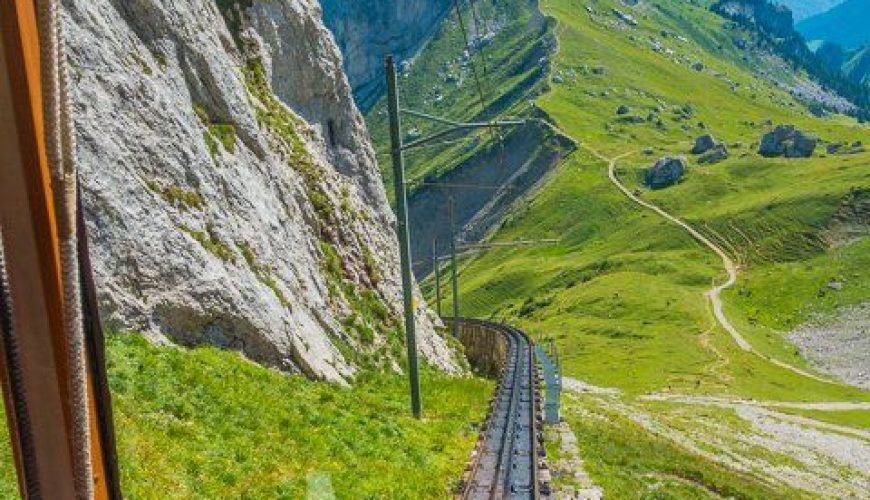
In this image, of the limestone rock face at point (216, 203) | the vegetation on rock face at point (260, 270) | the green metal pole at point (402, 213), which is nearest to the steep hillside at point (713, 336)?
the green metal pole at point (402, 213)

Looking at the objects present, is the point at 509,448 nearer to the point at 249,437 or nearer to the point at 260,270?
the point at 249,437

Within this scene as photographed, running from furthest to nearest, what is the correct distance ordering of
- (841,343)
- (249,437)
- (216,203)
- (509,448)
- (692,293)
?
(692,293) < (841,343) < (216,203) < (509,448) < (249,437)

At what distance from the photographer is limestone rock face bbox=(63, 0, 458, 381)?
22.3m

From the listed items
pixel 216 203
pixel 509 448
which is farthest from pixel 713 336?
pixel 216 203

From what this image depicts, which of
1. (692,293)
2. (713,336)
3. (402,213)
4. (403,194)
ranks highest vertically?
(403,194)

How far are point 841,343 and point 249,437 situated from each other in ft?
417

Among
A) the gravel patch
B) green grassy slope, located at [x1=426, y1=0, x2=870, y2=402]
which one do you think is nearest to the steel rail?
green grassy slope, located at [x1=426, y1=0, x2=870, y2=402]

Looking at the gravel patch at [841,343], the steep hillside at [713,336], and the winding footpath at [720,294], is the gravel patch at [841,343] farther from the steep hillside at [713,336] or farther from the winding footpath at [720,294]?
the winding footpath at [720,294]

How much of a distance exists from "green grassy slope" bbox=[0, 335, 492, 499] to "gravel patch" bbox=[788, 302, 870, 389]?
99.0 metres

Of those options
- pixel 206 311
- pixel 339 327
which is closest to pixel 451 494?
pixel 206 311

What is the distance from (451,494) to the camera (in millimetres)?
20000

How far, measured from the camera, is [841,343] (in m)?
126

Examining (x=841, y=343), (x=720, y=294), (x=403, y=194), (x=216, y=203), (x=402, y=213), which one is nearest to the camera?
(x=403, y=194)

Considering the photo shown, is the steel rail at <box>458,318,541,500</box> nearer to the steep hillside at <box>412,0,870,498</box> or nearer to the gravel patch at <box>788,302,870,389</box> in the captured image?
the steep hillside at <box>412,0,870,498</box>
